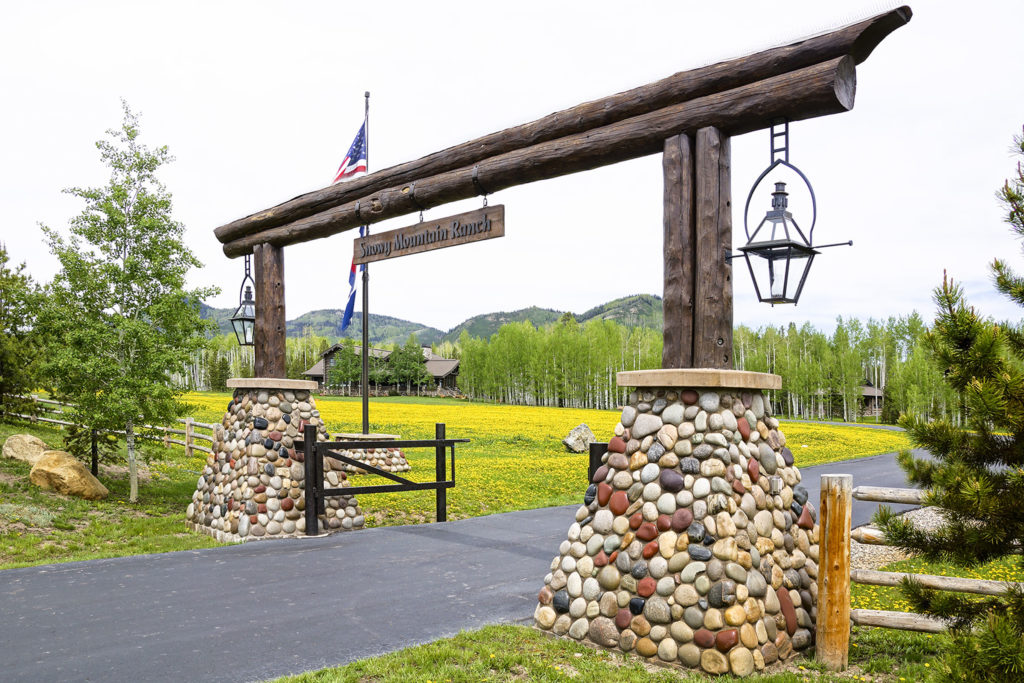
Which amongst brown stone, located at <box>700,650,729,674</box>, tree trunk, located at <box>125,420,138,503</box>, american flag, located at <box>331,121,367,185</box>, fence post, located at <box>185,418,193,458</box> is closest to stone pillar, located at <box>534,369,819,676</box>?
brown stone, located at <box>700,650,729,674</box>

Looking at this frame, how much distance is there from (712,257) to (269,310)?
6.92 meters

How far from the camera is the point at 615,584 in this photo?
5.32 m

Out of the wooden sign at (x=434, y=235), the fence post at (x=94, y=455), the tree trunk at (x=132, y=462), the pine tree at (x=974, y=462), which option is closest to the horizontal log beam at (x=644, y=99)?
the wooden sign at (x=434, y=235)

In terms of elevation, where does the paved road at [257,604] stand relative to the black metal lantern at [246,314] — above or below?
below

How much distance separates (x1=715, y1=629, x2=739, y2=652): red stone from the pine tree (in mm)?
1485

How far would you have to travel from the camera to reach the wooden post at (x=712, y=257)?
5.61 m

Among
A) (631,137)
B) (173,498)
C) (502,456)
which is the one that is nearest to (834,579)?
(631,137)

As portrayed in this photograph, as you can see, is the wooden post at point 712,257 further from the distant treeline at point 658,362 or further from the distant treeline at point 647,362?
the distant treeline at point 658,362

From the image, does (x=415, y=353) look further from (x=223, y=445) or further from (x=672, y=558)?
(x=672, y=558)

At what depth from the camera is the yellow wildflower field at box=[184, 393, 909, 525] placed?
1280 centimetres

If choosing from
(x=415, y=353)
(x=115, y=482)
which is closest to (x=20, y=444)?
(x=115, y=482)

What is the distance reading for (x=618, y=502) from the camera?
18.3ft

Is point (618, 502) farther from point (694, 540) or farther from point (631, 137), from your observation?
point (631, 137)

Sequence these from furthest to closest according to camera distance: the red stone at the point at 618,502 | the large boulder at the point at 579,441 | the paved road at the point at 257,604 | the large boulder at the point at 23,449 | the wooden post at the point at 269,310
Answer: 1. the large boulder at the point at 579,441
2. the large boulder at the point at 23,449
3. the wooden post at the point at 269,310
4. the red stone at the point at 618,502
5. the paved road at the point at 257,604
